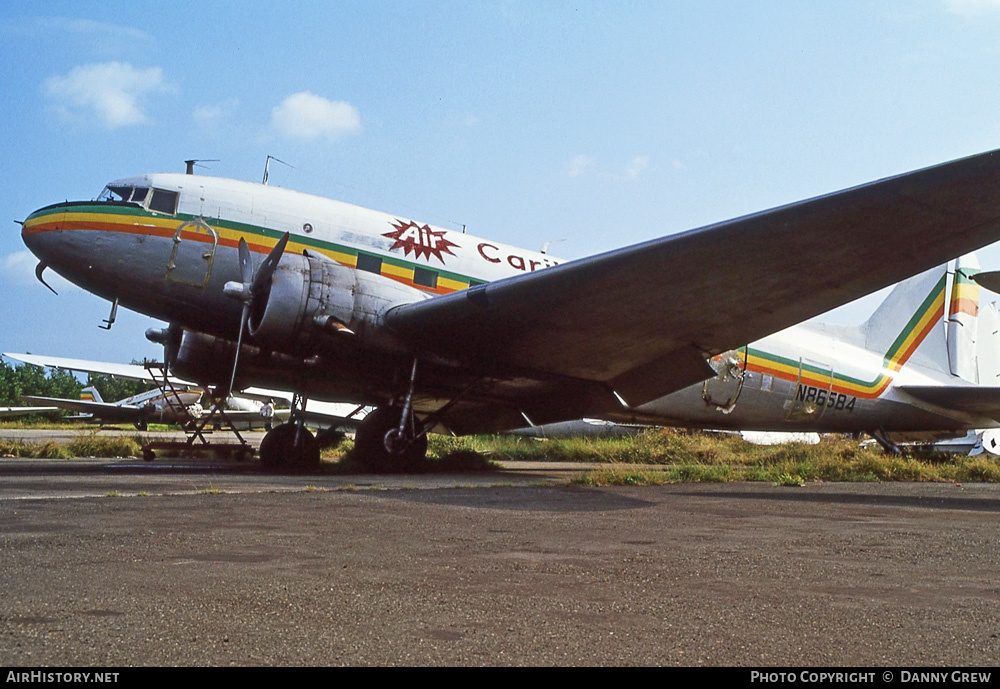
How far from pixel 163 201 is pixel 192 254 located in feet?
3.03

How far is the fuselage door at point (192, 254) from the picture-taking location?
1130cm

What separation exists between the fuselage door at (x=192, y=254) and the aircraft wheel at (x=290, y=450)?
3042 mm

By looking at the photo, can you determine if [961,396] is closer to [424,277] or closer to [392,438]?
[424,277]

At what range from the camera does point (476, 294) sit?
10.3 meters

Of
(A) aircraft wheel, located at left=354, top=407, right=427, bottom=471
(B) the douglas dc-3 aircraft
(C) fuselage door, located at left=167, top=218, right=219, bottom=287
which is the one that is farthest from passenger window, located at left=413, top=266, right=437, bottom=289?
(C) fuselage door, located at left=167, top=218, right=219, bottom=287

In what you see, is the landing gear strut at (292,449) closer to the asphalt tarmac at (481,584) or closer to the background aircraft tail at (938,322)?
the asphalt tarmac at (481,584)

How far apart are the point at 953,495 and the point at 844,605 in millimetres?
7017

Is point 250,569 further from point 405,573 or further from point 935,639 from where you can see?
point 935,639

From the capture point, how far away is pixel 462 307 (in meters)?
10.4

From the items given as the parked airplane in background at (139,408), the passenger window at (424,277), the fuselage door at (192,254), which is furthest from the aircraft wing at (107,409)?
the passenger window at (424,277)

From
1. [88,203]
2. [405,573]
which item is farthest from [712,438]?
[405,573]

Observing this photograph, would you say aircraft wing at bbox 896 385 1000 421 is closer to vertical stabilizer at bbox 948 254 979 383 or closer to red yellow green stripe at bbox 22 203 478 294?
vertical stabilizer at bbox 948 254 979 383

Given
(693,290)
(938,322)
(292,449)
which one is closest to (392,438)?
(292,449)

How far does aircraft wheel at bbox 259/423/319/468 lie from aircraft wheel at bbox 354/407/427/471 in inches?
45.4
